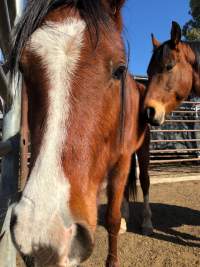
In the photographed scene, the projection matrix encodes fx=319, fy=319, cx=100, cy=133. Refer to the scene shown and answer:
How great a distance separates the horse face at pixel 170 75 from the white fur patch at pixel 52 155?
2759 millimetres

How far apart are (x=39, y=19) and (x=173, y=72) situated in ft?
10.1

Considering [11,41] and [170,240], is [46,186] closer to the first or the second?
[11,41]

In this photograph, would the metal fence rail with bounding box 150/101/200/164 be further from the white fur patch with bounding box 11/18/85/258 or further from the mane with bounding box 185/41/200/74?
the white fur patch with bounding box 11/18/85/258

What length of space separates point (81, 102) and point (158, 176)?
6.83 m

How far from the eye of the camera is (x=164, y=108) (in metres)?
4.48

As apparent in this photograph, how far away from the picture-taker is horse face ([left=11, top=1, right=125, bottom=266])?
1.30 m

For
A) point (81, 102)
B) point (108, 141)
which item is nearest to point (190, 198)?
point (108, 141)

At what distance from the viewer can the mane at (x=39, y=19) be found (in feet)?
6.03

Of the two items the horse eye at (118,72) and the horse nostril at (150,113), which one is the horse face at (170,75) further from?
the horse eye at (118,72)

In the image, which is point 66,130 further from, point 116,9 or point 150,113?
point 150,113

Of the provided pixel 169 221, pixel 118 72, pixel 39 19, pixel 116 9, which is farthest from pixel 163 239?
pixel 39 19

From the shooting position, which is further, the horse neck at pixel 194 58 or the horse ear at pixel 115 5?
the horse neck at pixel 194 58

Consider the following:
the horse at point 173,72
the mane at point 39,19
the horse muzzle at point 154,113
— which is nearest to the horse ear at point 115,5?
the mane at point 39,19

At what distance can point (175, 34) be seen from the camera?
4551 millimetres
